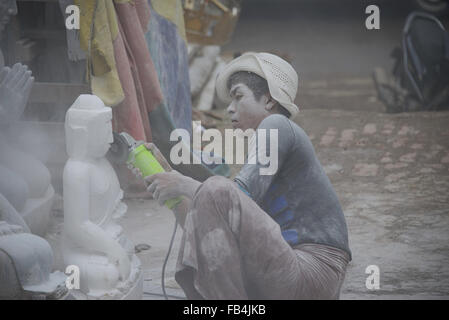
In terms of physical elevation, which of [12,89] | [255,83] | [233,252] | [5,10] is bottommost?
[233,252]

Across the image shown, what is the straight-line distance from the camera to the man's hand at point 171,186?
3.06 meters

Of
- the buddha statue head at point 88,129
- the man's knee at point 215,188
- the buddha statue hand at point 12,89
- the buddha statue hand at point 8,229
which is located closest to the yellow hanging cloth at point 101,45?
the buddha statue hand at point 12,89

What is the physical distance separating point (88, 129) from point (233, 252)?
2.91 feet

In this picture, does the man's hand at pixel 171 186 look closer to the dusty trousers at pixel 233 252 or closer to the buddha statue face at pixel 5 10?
the dusty trousers at pixel 233 252

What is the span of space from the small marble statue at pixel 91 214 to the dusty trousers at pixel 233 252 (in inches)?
15.1

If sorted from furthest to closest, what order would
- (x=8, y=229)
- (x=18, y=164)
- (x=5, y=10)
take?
1. (x=18, y=164)
2. (x=5, y=10)
3. (x=8, y=229)

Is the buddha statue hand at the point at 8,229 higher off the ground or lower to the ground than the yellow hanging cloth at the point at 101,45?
lower

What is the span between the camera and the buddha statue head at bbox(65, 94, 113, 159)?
3293mm

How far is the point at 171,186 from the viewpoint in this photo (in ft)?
10.1

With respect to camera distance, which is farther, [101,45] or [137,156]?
[101,45]

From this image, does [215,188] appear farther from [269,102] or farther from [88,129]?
[88,129]

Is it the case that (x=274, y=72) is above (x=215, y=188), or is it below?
above

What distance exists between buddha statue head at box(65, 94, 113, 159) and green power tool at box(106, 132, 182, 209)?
48 millimetres

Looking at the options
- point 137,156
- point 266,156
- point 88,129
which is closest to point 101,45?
point 88,129
